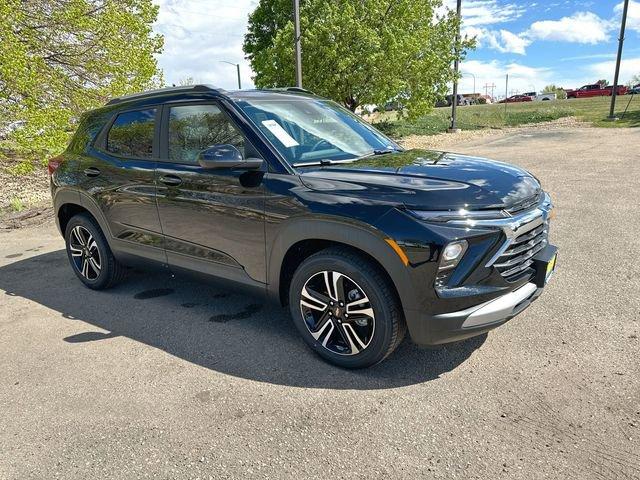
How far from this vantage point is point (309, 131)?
3666 millimetres

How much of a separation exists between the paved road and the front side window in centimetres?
138

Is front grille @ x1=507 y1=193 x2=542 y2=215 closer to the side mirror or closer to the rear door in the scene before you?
the side mirror

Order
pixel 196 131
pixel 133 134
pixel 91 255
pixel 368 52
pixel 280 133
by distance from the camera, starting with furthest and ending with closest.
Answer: pixel 368 52 → pixel 91 255 → pixel 133 134 → pixel 196 131 → pixel 280 133

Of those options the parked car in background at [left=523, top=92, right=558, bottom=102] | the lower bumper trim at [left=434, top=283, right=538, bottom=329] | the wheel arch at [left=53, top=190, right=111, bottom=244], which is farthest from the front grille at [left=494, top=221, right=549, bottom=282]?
the parked car in background at [left=523, top=92, right=558, bottom=102]

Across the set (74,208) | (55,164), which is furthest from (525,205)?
(55,164)

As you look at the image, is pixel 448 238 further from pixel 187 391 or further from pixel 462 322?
pixel 187 391

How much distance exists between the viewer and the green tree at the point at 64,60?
9141mm

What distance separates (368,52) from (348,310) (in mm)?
15423

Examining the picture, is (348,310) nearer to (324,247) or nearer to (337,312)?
(337,312)

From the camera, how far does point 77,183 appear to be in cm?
472

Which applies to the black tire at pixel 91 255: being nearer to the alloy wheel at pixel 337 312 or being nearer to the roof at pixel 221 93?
the roof at pixel 221 93

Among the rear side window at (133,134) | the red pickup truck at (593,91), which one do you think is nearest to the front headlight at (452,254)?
the rear side window at (133,134)

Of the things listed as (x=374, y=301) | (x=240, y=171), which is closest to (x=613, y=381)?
(x=374, y=301)

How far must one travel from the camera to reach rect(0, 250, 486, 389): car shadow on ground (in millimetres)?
3143
